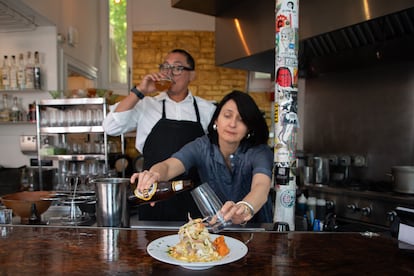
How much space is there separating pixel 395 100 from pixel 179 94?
175 cm

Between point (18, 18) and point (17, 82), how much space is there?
0.67 meters

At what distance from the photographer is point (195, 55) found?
4672 millimetres

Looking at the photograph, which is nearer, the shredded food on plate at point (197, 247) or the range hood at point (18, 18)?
the shredded food on plate at point (197, 247)

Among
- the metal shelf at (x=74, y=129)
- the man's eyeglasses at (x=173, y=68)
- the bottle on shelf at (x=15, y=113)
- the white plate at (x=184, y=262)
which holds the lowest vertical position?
the white plate at (x=184, y=262)

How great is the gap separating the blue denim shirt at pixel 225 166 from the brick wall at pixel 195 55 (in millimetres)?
3105

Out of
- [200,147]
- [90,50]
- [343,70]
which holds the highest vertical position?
[90,50]

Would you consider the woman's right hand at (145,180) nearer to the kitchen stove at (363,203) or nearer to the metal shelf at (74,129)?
the kitchen stove at (363,203)

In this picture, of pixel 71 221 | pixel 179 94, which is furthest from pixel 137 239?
pixel 179 94

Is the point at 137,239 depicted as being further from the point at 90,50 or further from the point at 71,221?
the point at 90,50

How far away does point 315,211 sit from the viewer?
226 cm

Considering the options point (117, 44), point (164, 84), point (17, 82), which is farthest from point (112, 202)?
point (117, 44)

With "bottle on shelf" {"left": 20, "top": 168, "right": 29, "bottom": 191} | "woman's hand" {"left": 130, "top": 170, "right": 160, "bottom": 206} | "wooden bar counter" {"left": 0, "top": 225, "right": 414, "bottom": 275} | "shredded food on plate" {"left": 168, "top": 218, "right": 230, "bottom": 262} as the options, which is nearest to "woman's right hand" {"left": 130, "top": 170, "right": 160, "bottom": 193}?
"woman's hand" {"left": 130, "top": 170, "right": 160, "bottom": 206}

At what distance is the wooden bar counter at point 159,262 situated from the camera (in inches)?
33.7

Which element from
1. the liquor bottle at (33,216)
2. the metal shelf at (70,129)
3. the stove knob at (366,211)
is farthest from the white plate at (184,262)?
the metal shelf at (70,129)
